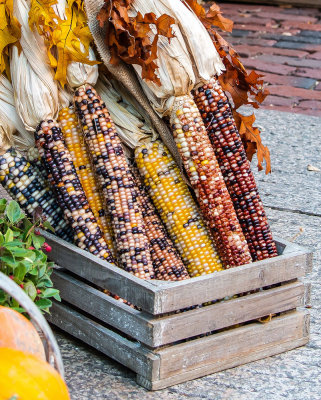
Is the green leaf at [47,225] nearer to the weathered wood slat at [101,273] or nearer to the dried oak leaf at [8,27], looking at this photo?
the weathered wood slat at [101,273]

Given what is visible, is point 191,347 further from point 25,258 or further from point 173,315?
point 25,258

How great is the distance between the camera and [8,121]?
10.2 ft

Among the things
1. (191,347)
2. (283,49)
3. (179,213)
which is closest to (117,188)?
(179,213)

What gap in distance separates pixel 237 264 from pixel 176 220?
A: 30 cm

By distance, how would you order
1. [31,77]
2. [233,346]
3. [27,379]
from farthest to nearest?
1. [31,77]
2. [233,346]
3. [27,379]

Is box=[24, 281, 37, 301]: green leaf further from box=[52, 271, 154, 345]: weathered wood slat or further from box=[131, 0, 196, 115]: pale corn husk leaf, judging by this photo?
box=[131, 0, 196, 115]: pale corn husk leaf

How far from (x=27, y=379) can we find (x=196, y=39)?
170 cm

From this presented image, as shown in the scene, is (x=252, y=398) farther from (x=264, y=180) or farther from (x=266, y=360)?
(x=264, y=180)

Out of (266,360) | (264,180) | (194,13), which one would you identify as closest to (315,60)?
(264,180)

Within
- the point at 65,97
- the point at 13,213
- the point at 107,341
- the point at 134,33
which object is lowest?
the point at 107,341

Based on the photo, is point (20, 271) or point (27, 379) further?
point (20, 271)

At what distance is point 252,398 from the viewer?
2756 millimetres

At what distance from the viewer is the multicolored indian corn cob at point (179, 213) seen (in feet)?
10.2

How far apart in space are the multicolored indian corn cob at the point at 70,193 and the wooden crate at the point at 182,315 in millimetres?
80
